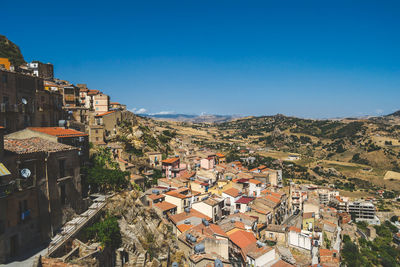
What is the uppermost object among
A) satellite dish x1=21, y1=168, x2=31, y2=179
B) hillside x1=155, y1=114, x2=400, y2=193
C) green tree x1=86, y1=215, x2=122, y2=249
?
satellite dish x1=21, y1=168, x2=31, y2=179

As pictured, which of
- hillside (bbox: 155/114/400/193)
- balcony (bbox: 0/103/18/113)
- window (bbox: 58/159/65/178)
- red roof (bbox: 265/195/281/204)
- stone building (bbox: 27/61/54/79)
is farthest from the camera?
hillside (bbox: 155/114/400/193)

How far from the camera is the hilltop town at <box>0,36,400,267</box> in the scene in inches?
690

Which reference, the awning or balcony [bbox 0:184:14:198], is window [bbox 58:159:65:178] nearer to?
balcony [bbox 0:184:14:198]

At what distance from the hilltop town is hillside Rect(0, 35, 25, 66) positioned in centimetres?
210

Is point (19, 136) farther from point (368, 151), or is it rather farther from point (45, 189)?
point (368, 151)

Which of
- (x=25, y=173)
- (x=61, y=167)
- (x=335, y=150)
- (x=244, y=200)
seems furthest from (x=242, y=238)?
(x=335, y=150)

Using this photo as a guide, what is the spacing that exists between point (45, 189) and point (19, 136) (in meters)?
5.73

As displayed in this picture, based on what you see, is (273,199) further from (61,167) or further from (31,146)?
(31,146)

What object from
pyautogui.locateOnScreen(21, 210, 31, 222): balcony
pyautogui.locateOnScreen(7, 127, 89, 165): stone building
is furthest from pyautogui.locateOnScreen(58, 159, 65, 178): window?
pyautogui.locateOnScreen(21, 210, 31, 222): balcony

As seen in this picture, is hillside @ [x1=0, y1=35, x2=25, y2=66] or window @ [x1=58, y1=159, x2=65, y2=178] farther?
hillside @ [x1=0, y1=35, x2=25, y2=66]

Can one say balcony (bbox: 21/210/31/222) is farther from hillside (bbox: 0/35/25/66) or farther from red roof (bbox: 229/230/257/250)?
hillside (bbox: 0/35/25/66)

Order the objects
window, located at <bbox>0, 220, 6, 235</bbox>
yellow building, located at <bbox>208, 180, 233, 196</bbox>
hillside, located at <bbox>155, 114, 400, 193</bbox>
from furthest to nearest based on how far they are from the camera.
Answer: hillside, located at <bbox>155, 114, 400, 193</bbox> → yellow building, located at <bbox>208, 180, 233, 196</bbox> → window, located at <bbox>0, 220, 6, 235</bbox>

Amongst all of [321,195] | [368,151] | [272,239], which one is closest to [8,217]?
[272,239]

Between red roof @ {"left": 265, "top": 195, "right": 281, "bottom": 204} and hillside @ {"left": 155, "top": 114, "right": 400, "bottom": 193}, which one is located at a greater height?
red roof @ {"left": 265, "top": 195, "right": 281, "bottom": 204}
